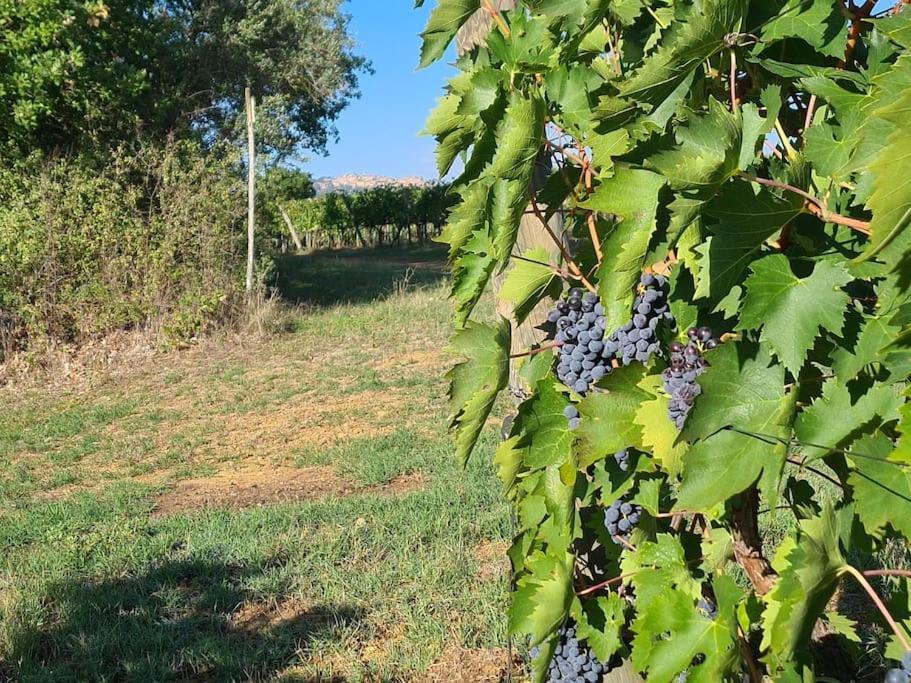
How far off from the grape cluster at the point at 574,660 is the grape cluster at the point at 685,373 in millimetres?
725

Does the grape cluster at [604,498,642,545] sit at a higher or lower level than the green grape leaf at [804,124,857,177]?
lower

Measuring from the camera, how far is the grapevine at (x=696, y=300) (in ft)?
3.04

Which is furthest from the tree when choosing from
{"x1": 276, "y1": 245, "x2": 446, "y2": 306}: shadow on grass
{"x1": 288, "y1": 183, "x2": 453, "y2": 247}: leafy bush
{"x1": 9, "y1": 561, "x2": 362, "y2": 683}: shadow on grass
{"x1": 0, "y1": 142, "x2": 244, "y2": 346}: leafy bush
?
{"x1": 288, "y1": 183, "x2": 453, "y2": 247}: leafy bush

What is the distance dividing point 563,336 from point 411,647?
219 cm

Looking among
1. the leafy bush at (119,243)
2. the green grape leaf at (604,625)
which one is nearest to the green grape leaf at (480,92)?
the green grape leaf at (604,625)

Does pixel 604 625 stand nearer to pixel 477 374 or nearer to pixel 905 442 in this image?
pixel 477 374

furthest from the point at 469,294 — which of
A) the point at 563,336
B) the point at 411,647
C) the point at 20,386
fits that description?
the point at 20,386

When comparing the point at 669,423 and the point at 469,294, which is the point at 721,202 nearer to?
the point at 669,423

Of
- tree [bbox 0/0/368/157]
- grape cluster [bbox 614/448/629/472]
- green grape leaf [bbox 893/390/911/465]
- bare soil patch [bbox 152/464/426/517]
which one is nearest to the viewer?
green grape leaf [bbox 893/390/911/465]

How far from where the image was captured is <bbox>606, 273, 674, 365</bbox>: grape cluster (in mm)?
1219

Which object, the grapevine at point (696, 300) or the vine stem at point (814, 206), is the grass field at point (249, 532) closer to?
the grapevine at point (696, 300)

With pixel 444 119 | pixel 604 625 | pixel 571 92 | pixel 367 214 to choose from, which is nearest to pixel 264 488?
pixel 604 625

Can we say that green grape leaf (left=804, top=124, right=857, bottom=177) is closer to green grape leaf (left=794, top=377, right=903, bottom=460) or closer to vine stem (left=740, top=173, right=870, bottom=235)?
vine stem (left=740, top=173, right=870, bottom=235)

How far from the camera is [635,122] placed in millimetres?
1085
